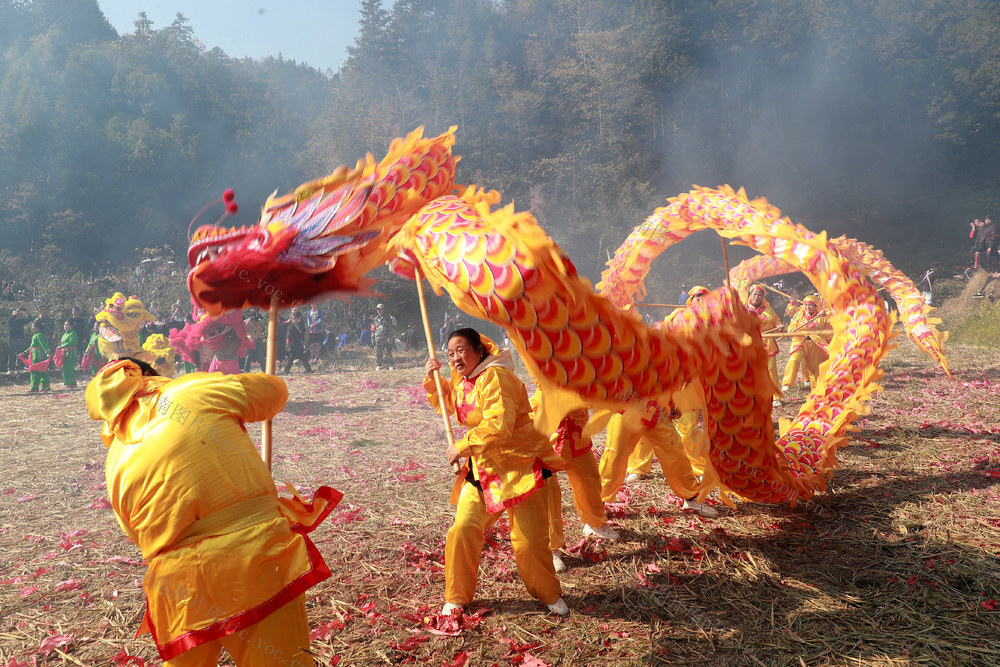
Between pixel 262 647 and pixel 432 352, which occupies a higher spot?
pixel 432 352

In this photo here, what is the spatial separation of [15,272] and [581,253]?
2010 centimetres

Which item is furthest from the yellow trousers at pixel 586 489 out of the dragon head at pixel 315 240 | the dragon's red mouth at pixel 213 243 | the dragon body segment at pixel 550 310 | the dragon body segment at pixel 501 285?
the dragon's red mouth at pixel 213 243

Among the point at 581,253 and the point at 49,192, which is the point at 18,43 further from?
the point at 581,253

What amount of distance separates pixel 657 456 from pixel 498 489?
1.59 meters

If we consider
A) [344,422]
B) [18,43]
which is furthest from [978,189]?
[18,43]

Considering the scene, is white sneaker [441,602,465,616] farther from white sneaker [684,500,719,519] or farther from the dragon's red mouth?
the dragon's red mouth

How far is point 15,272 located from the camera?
22.3 metres

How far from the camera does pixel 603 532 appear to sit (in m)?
4.04

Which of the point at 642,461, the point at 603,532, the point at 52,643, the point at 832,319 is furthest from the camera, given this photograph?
the point at 642,461

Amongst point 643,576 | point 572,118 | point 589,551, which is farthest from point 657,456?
point 572,118

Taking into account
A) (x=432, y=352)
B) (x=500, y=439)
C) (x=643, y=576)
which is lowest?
(x=643, y=576)

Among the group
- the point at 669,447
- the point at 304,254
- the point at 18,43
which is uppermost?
the point at 18,43

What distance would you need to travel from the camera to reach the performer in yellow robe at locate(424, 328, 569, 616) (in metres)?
3.10

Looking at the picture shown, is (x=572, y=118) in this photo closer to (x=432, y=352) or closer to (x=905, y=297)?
(x=905, y=297)
